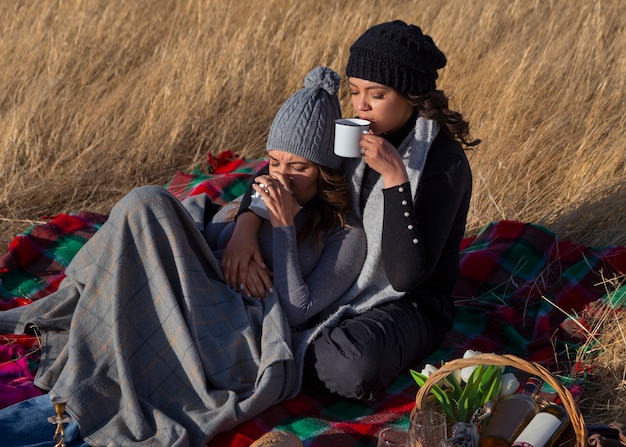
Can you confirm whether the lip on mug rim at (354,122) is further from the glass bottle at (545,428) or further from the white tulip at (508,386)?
the glass bottle at (545,428)

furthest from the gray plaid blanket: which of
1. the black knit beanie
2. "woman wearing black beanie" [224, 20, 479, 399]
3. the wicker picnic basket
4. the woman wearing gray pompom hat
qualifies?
the black knit beanie

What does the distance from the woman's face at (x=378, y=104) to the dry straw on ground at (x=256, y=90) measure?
1.72 meters

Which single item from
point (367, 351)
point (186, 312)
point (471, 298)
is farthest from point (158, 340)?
point (471, 298)

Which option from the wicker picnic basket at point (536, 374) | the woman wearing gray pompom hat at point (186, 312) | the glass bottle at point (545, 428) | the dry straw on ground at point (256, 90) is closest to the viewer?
the wicker picnic basket at point (536, 374)

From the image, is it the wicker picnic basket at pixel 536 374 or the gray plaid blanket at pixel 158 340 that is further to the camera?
the gray plaid blanket at pixel 158 340

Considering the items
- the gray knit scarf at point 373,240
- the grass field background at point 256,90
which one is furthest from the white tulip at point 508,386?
the grass field background at point 256,90

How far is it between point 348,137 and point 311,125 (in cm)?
35

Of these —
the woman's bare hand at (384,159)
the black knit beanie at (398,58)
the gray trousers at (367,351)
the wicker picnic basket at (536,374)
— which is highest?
the black knit beanie at (398,58)

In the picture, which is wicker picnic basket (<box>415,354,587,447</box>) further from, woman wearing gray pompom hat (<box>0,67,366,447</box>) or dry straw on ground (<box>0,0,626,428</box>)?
dry straw on ground (<box>0,0,626,428</box>)

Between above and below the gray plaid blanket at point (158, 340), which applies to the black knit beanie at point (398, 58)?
above

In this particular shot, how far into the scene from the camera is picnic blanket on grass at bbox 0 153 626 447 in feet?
11.9

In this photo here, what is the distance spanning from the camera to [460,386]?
3.20m

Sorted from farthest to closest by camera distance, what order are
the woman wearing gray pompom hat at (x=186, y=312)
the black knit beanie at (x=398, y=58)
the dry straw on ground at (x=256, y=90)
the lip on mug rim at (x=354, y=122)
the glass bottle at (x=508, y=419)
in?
the dry straw on ground at (x=256, y=90)
the black knit beanie at (x=398, y=58)
the lip on mug rim at (x=354, y=122)
the woman wearing gray pompom hat at (x=186, y=312)
the glass bottle at (x=508, y=419)

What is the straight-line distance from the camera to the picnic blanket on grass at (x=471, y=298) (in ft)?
11.9
